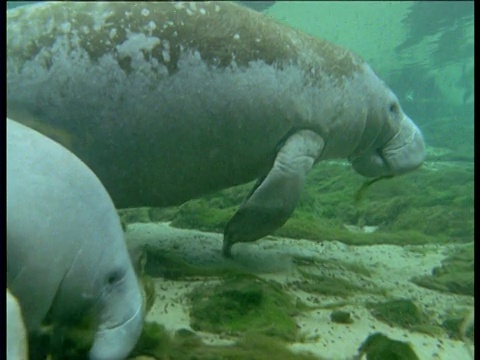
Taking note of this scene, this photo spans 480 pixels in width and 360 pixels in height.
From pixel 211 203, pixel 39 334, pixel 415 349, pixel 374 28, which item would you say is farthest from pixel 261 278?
pixel 374 28

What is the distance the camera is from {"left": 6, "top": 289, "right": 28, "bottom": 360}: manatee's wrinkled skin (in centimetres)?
163

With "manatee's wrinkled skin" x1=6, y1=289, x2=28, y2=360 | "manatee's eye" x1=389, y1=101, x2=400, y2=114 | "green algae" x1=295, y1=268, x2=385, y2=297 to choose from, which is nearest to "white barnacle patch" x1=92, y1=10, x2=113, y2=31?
"manatee's wrinkled skin" x1=6, y1=289, x2=28, y2=360

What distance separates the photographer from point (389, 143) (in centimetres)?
461

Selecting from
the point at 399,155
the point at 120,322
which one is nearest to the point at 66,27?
the point at 120,322

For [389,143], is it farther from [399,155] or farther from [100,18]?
[100,18]

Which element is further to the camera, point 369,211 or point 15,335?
point 369,211

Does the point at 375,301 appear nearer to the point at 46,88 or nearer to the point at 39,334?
the point at 39,334

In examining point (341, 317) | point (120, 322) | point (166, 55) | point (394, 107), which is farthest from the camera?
point (394, 107)

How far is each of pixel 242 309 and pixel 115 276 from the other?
0.81m

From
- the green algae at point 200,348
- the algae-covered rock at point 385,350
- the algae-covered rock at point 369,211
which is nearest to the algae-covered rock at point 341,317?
the algae-covered rock at point 385,350

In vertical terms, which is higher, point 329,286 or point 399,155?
point 399,155

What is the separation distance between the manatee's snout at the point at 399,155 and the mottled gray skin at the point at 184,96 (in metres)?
0.63

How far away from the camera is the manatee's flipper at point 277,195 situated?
11.8 ft

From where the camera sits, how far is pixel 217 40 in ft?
10.9
